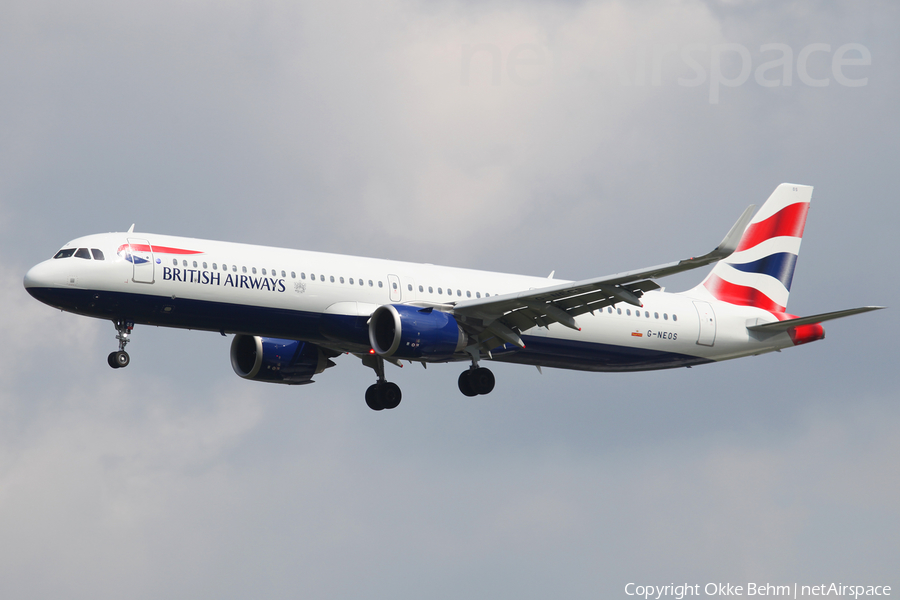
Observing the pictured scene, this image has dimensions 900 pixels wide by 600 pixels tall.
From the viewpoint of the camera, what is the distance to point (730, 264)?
5384 centimetres

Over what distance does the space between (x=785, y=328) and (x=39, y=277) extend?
29.1 m

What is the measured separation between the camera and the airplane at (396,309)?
39.9m

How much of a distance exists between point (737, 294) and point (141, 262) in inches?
1020

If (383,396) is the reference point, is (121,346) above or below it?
below

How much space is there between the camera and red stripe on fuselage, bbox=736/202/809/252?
2170 inches

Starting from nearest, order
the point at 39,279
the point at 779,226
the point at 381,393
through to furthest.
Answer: the point at 39,279 < the point at 381,393 < the point at 779,226

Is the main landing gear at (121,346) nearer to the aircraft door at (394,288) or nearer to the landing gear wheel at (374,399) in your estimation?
the aircraft door at (394,288)

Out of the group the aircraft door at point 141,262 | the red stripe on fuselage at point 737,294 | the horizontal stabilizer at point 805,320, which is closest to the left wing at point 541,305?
the horizontal stabilizer at point 805,320

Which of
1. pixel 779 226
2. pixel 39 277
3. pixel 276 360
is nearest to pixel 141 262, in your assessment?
pixel 39 277

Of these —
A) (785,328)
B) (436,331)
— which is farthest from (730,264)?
(436,331)

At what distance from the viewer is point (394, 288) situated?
145 ft

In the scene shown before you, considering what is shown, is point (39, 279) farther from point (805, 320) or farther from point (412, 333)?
point (805, 320)

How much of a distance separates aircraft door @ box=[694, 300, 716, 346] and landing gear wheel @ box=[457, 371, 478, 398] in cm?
1025

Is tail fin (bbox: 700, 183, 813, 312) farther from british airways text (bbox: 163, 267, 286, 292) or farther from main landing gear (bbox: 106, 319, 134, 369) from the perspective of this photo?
main landing gear (bbox: 106, 319, 134, 369)
